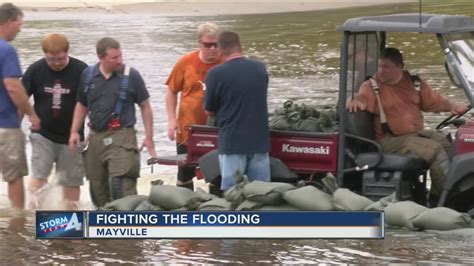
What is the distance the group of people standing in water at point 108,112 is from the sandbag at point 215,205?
282 mm

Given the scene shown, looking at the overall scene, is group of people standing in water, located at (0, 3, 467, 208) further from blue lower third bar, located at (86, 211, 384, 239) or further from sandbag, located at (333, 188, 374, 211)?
blue lower third bar, located at (86, 211, 384, 239)

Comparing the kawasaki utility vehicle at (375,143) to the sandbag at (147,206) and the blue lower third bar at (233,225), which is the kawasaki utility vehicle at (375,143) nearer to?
the sandbag at (147,206)

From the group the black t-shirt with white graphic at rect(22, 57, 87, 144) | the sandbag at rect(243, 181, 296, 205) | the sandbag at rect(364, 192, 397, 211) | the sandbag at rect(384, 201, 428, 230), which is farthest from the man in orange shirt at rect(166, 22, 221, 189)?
the sandbag at rect(384, 201, 428, 230)

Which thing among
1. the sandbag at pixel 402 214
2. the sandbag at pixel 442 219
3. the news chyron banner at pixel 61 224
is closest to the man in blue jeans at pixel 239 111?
the sandbag at pixel 402 214

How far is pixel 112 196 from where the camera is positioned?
9.61 meters

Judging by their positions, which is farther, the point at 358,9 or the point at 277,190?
the point at 358,9

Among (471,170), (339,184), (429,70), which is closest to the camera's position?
(471,170)

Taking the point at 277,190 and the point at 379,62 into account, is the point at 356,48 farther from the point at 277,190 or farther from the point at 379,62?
the point at 277,190

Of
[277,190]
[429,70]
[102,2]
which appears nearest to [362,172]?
[277,190]

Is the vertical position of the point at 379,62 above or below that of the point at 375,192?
above

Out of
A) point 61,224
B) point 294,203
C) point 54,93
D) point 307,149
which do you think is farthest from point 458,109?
point 54,93

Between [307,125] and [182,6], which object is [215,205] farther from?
[182,6]

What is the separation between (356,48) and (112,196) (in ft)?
7.66

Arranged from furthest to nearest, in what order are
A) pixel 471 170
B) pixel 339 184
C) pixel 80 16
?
1. pixel 80 16
2. pixel 339 184
3. pixel 471 170
